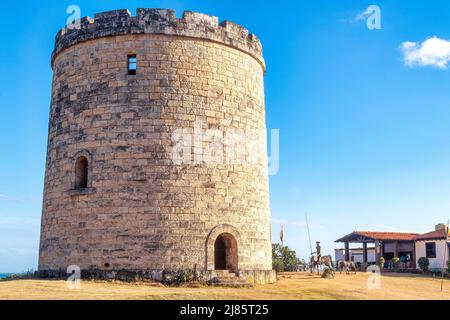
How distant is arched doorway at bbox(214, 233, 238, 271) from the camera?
14609 millimetres

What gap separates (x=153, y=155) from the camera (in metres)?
14.1

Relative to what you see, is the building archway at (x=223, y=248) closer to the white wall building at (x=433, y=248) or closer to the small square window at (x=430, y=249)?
the white wall building at (x=433, y=248)

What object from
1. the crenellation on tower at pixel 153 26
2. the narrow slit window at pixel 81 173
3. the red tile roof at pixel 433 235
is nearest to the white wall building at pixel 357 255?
the red tile roof at pixel 433 235

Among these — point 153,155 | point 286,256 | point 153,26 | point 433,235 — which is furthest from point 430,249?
point 153,26

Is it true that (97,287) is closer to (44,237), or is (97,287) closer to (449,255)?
(44,237)

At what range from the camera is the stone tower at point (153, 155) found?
542 inches

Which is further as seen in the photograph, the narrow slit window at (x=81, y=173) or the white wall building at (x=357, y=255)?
the white wall building at (x=357, y=255)

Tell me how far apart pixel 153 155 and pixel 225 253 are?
11.7 feet

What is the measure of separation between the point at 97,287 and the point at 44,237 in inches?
157

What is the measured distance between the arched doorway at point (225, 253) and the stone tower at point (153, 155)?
0.12ft

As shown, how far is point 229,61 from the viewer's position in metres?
15.6

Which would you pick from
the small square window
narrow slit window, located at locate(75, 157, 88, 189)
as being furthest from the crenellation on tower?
the small square window

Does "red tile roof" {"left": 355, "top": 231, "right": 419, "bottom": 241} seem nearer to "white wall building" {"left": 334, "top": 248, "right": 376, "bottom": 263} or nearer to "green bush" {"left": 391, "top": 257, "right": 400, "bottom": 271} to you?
"green bush" {"left": 391, "top": 257, "right": 400, "bottom": 271}

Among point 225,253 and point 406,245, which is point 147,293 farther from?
point 406,245
